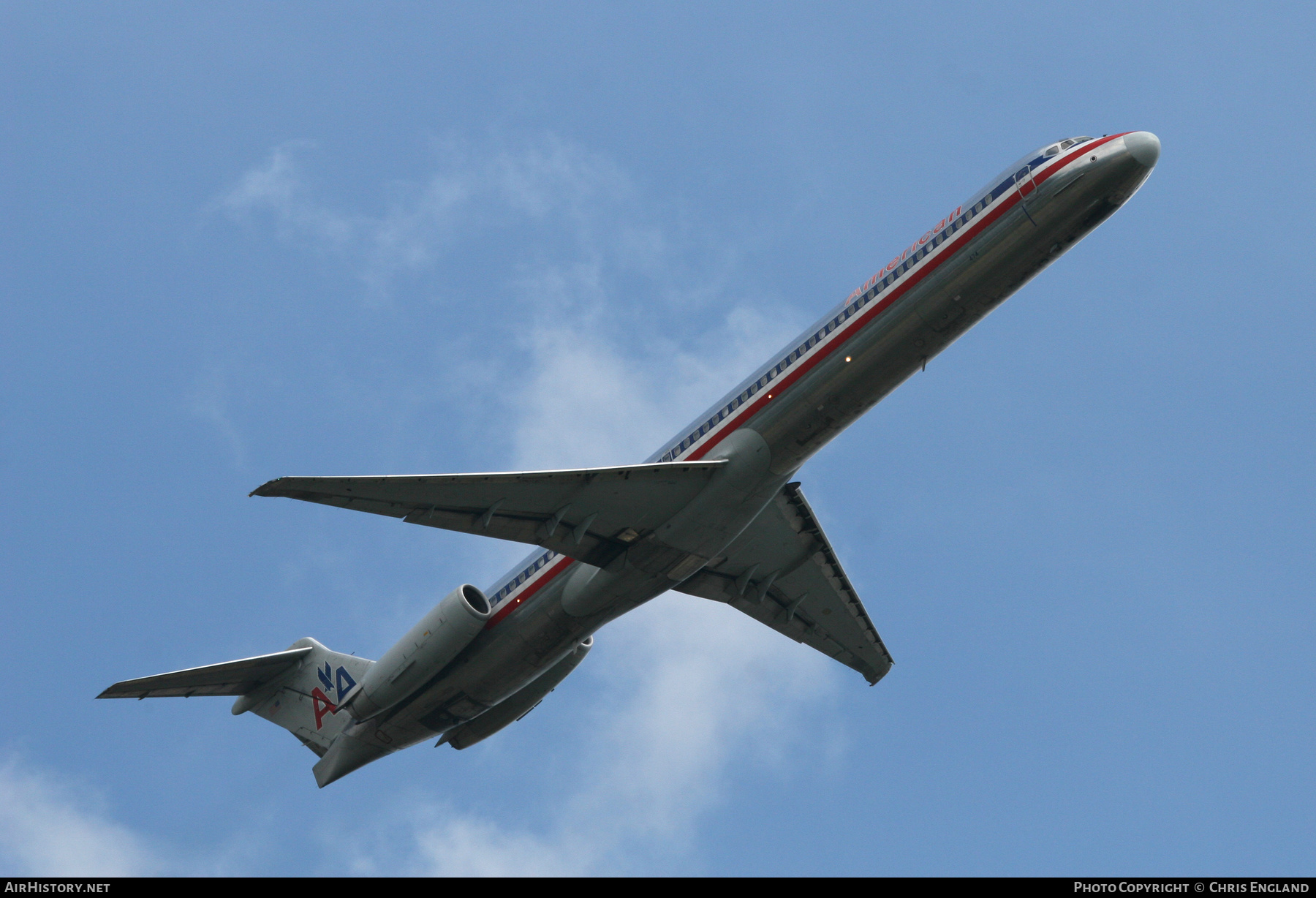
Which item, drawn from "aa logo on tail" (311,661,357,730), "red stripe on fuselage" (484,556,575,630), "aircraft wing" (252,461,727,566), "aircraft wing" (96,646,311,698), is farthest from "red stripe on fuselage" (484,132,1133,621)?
Result: "aircraft wing" (96,646,311,698)

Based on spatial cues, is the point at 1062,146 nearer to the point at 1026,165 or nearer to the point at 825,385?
the point at 1026,165

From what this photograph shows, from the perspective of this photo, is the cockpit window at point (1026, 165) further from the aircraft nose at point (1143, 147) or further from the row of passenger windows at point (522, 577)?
the row of passenger windows at point (522, 577)

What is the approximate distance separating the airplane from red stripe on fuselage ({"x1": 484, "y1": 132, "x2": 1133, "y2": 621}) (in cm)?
4

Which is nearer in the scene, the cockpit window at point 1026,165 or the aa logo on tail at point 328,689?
the cockpit window at point 1026,165

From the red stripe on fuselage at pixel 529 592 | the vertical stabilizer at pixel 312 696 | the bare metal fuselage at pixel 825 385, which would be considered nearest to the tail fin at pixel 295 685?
the vertical stabilizer at pixel 312 696

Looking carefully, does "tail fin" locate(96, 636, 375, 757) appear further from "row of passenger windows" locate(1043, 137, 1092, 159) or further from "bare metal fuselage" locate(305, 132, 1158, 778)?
"row of passenger windows" locate(1043, 137, 1092, 159)

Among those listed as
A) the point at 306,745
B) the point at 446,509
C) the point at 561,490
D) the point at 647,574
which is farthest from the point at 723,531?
the point at 306,745

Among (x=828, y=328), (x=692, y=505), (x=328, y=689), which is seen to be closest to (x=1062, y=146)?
(x=828, y=328)

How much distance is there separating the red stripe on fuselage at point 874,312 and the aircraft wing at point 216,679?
14.9 m

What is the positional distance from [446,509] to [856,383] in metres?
9.60

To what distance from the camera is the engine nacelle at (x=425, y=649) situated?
30.5 metres
